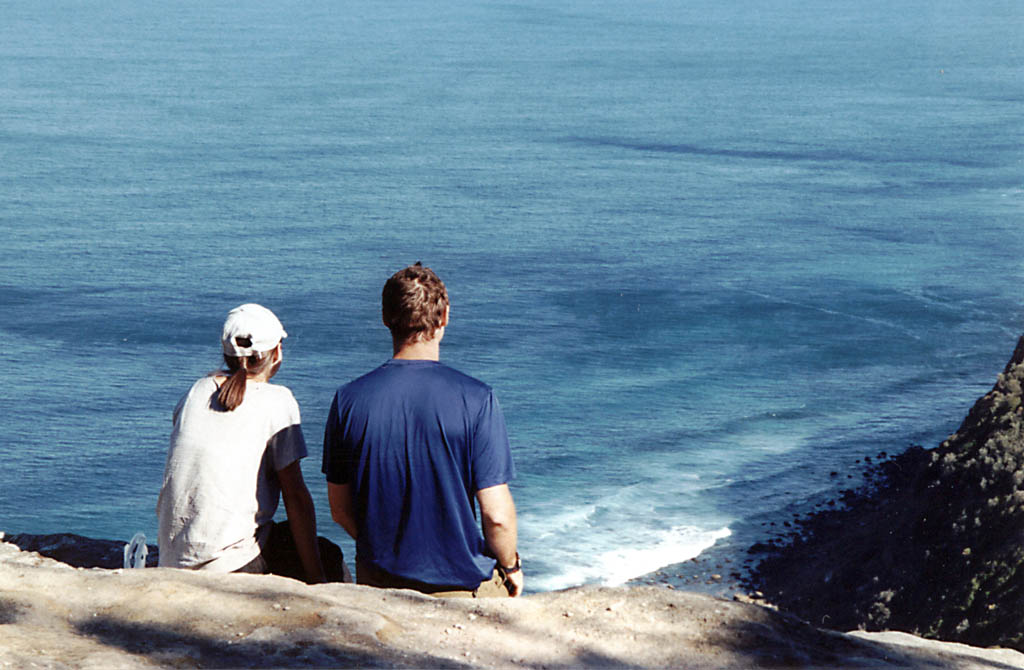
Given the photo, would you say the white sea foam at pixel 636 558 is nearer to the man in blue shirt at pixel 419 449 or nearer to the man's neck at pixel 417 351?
the man in blue shirt at pixel 419 449

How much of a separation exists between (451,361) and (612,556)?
93.6 feet

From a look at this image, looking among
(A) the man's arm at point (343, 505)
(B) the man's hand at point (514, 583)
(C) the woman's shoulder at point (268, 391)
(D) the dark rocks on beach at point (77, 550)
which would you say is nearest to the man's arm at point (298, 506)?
(A) the man's arm at point (343, 505)

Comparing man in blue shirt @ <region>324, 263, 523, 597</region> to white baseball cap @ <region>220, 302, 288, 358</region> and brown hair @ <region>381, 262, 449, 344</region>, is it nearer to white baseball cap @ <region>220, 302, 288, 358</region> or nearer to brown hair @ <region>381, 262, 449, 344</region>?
brown hair @ <region>381, 262, 449, 344</region>

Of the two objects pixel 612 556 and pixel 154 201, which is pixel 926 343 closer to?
pixel 612 556

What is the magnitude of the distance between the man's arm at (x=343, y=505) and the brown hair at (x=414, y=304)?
807 mm

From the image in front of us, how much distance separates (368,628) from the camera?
6016 mm

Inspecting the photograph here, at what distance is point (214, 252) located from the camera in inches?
4449

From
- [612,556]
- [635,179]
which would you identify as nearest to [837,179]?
[635,179]

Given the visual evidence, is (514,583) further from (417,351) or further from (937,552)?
(937,552)

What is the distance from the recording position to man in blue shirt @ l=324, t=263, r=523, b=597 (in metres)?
5.74

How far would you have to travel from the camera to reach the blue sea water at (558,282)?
7025 centimetres

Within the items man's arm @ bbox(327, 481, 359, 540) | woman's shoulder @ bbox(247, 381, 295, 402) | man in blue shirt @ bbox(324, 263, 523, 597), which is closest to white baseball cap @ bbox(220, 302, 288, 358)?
woman's shoulder @ bbox(247, 381, 295, 402)

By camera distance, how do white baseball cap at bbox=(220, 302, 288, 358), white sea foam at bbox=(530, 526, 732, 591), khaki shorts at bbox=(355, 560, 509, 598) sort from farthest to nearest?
white sea foam at bbox=(530, 526, 732, 591), khaki shorts at bbox=(355, 560, 509, 598), white baseball cap at bbox=(220, 302, 288, 358)

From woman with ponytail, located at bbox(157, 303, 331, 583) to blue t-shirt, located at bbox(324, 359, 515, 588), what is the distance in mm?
333
